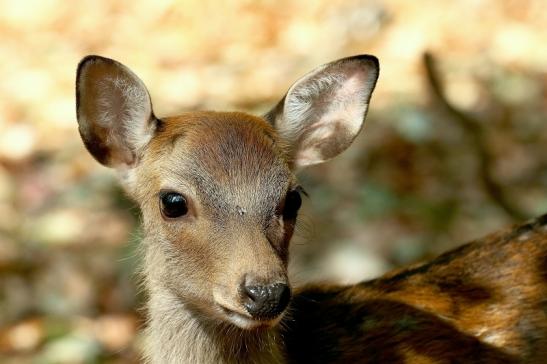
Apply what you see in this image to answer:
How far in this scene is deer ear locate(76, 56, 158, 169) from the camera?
4520 mm

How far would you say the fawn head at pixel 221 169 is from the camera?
393 centimetres

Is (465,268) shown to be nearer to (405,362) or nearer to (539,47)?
(405,362)

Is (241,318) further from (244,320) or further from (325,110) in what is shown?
(325,110)

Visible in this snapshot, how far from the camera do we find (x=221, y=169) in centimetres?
418

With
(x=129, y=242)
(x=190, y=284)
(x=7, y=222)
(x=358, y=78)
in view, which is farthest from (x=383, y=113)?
(x=190, y=284)

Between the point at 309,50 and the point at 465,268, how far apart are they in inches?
184

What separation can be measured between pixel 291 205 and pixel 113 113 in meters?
0.93

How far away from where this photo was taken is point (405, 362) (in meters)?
→ 4.54

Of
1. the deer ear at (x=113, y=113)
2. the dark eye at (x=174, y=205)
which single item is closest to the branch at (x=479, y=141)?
the deer ear at (x=113, y=113)

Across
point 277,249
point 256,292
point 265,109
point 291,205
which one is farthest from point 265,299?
point 265,109

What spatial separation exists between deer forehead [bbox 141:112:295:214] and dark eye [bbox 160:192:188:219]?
4cm

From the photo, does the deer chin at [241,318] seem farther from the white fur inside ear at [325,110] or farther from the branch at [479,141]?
the branch at [479,141]

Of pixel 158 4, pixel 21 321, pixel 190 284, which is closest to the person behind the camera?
pixel 190 284

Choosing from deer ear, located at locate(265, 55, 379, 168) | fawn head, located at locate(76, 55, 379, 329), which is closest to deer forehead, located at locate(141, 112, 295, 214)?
fawn head, located at locate(76, 55, 379, 329)
